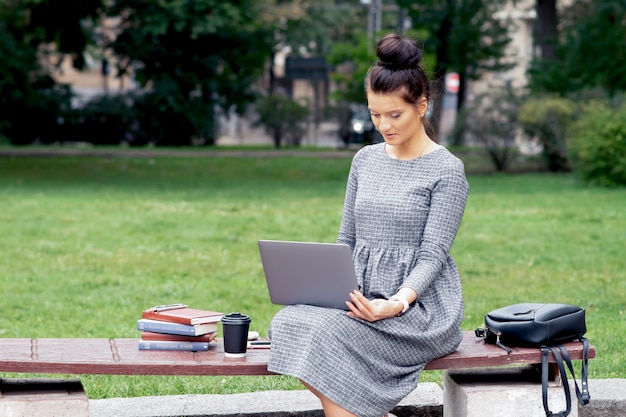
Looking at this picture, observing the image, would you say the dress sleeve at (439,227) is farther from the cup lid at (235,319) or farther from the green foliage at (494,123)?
the green foliage at (494,123)

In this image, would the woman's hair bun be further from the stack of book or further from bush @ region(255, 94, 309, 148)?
bush @ region(255, 94, 309, 148)

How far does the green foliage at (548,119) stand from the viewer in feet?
73.3

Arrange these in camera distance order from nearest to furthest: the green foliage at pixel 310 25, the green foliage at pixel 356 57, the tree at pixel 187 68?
the green foliage at pixel 356 57 < the tree at pixel 187 68 < the green foliage at pixel 310 25

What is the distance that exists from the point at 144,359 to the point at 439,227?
4.10 ft

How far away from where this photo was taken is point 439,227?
4262 mm

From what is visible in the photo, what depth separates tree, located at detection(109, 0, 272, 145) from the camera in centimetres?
2850

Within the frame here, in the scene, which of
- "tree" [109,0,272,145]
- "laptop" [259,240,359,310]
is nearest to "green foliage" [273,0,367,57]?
"tree" [109,0,272,145]

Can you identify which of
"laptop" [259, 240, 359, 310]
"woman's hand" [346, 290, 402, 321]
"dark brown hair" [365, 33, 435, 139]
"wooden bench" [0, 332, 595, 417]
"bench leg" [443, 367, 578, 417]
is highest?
"dark brown hair" [365, 33, 435, 139]

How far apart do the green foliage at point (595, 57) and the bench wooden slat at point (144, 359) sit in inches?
837

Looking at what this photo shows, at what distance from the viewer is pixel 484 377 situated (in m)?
4.59

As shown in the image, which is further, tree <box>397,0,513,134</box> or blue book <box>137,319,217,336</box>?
tree <box>397,0,513,134</box>

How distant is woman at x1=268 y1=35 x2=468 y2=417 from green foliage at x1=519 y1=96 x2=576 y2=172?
1836 centimetres

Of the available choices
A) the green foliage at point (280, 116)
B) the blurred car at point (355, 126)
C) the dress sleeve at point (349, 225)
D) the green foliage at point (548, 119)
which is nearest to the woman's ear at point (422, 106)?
the dress sleeve at point (349, 225)

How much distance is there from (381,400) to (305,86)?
67.2 m
